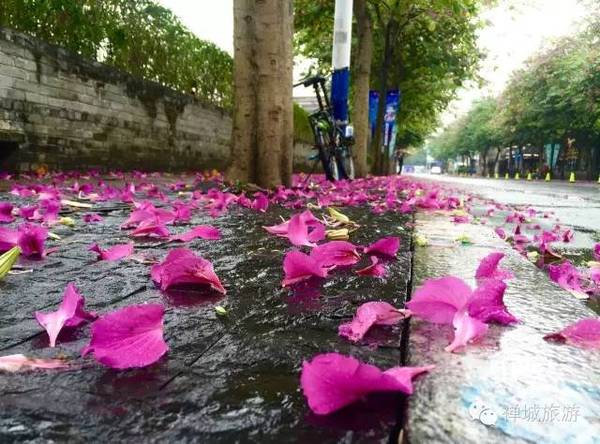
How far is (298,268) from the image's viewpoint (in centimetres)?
148

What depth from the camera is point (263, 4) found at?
5.07 meters

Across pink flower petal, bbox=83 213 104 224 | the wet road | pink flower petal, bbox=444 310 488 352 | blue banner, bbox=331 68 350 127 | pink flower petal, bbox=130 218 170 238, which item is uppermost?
blue banner, bbox=331 68 350 127

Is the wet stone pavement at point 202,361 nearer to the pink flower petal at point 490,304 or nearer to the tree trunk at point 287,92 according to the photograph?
the pink flower petal at point 490,304

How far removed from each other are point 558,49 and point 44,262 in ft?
115

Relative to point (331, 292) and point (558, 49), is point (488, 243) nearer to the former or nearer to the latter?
point (331, 292)

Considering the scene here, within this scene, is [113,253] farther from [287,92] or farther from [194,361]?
[287,92]

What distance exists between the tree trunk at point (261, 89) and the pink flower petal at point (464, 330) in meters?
A: 4.34

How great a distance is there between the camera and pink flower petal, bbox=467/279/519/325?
1110 millimetres

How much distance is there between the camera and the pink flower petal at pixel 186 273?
139 centimetres

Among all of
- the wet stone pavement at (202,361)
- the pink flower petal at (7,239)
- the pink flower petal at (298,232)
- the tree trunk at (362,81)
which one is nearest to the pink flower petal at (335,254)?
the wet stone pavement at (202,361)

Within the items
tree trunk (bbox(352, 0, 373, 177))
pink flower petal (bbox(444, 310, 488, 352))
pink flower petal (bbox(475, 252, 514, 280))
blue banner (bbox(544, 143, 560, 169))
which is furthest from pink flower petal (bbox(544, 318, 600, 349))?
blue banner (bbox(544, 143, 560, 169))

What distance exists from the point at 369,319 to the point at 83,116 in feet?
26.7

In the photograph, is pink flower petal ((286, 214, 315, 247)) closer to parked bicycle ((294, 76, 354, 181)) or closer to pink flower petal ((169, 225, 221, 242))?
pink flower petal ((169, 225, 221, 242))

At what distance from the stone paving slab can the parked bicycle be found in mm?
6394
